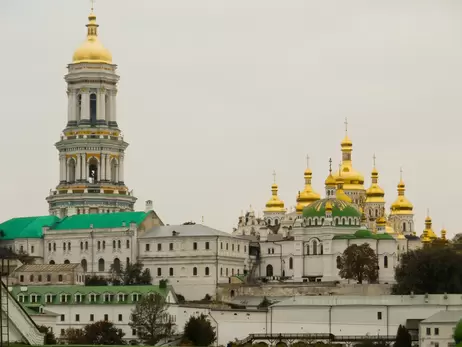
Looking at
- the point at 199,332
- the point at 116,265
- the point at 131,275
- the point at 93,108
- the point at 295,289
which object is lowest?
the point at 199,332

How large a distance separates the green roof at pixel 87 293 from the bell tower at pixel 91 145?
87.7 feet

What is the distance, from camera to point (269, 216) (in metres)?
142

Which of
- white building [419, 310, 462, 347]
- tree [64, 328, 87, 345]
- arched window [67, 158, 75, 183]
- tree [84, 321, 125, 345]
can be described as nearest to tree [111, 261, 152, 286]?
arched window [67, 158, 75, 183]

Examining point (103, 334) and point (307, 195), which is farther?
Result: point (307, 195)

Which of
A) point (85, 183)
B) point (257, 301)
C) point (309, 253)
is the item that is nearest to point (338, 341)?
point (257, 301)

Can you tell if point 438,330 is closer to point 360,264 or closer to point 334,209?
point 360,264

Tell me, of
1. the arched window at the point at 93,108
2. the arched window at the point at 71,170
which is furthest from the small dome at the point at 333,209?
the arched window at the point at 93,108

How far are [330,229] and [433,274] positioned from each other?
18.9 meters

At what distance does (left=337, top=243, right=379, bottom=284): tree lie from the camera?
115562mm

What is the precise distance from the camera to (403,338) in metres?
87.2

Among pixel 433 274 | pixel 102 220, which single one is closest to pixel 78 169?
pixel 102 220

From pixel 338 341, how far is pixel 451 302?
7.49 m

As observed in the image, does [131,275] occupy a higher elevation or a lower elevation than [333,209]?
lower

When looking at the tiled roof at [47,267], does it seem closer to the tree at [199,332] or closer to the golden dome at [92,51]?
the golden dome at [92,51]
